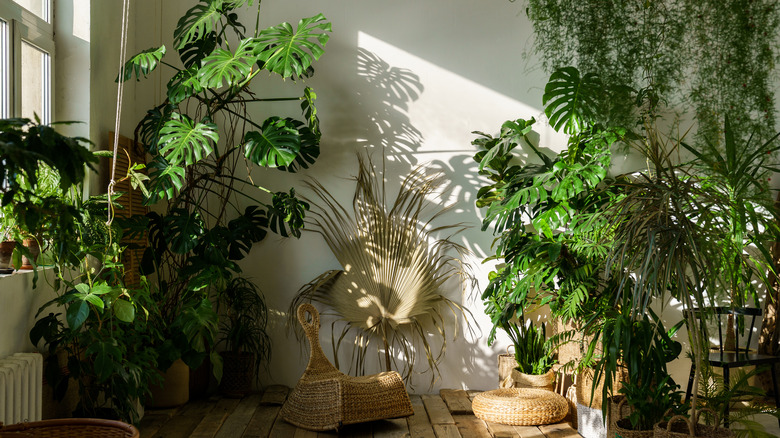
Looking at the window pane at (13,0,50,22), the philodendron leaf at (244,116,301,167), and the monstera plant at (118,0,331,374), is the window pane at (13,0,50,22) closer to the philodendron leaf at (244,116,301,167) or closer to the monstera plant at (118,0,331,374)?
the monstera plant at (118,0,331,374)

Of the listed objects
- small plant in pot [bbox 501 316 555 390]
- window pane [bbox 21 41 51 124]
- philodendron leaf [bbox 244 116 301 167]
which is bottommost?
small plant in pot [bbox 501 316 555 390]

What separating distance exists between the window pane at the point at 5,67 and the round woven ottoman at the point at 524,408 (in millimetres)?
2808

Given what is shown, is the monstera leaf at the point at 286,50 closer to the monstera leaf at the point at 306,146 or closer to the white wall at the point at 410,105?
the monstera leaf at the point at 306,146

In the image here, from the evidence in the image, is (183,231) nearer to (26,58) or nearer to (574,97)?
(26,58)

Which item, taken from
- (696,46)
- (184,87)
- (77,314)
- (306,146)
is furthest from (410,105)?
(77,314)

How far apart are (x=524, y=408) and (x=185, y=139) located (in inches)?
90.0

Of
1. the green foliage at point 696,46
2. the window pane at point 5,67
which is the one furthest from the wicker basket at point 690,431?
the window pane at point 5,67

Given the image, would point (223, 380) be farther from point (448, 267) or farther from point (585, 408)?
point (585, 408)

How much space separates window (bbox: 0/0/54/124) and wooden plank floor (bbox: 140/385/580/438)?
1.71m

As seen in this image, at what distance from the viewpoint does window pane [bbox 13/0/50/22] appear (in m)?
3.34

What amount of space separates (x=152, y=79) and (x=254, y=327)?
1748 millimetres

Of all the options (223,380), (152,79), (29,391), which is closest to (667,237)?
(29,391)

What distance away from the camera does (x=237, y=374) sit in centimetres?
438

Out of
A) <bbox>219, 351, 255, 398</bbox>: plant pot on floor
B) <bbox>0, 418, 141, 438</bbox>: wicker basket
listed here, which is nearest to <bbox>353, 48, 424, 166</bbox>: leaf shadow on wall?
<bbox>219, 351, 255, 398</bbox>: plant pot on floor
